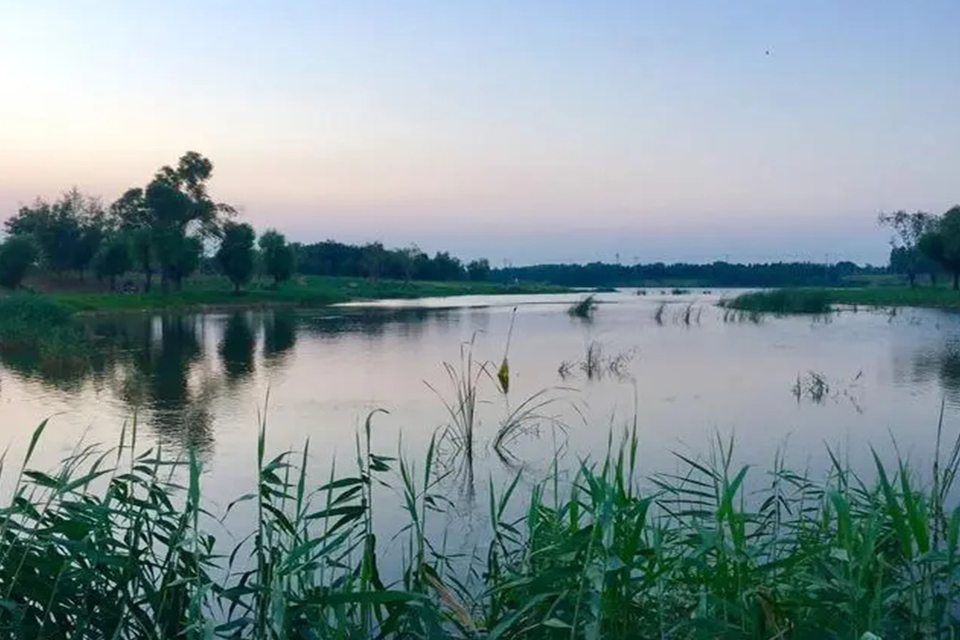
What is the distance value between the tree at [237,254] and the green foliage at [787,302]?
25636 mm

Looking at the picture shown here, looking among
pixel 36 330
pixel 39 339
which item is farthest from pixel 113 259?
pixel 39 339

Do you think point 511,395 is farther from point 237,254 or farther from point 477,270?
point 477,270

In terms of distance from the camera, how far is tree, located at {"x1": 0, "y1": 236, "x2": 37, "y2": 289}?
39.4 meters

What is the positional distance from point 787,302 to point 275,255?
28.6 meters

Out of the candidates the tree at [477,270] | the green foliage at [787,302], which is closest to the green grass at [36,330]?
the green foliage at [787,302]

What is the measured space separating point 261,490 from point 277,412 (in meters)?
7.82

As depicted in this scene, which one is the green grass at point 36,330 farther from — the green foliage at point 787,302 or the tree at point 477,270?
the tree at point 477,270

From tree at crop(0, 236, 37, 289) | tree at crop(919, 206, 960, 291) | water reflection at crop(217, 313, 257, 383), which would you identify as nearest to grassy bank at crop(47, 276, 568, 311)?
tree at crop(0, 236, 37, 289)

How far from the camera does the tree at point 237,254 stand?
47.2 m

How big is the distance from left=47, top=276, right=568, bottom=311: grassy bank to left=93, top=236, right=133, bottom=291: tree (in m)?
1.33

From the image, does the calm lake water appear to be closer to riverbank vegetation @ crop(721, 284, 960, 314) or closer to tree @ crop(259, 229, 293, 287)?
riverbank vegetation @ crop(721, 284, 960, 314)

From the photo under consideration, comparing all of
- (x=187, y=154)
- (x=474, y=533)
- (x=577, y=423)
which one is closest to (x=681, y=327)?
(x=577, y=423)

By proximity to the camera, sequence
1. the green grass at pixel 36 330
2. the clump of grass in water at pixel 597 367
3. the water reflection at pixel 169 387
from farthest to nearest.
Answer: the green grass at pixel 36 330
the clump of grass in water at pixel 597 367
the water reflection at pixel 169 387

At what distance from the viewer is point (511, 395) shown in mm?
11906
